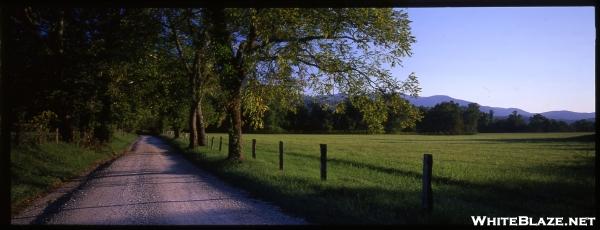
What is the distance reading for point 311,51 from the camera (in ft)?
50.6

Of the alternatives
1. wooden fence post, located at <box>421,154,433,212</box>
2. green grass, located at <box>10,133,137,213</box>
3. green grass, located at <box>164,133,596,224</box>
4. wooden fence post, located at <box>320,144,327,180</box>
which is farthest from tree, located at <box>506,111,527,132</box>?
green grass, located at <box>10,133,137,213</box>

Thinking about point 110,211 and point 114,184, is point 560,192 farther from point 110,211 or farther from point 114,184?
point 114,184

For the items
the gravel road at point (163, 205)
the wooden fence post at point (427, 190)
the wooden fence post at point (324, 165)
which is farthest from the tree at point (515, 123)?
the gravel road at point (163, 205)

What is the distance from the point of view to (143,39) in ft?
51.2

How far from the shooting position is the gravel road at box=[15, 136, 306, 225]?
8.19 m

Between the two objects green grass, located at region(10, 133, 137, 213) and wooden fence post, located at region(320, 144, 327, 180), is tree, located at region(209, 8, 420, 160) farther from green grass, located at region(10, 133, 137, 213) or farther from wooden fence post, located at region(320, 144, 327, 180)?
green grass, located at region(10, 133, 137, 213)

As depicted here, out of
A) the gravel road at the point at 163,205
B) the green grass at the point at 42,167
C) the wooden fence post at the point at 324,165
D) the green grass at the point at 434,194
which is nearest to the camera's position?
the gravel road at the point at 163,205

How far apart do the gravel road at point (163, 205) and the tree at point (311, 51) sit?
4.18 meters

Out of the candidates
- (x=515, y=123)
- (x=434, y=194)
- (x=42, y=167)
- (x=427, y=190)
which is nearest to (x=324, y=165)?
(x=434, y=194)

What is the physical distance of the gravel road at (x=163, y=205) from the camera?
8.19 meters

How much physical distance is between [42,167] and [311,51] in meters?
10.4

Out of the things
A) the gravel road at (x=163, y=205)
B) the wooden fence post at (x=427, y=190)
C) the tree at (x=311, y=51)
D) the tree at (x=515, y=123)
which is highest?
the tree at (x=311, y=51)

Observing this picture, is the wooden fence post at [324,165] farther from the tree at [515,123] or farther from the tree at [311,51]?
the tree at [515,123]

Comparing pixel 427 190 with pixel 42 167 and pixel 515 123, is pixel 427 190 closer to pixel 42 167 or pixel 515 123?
pixel 515 123
